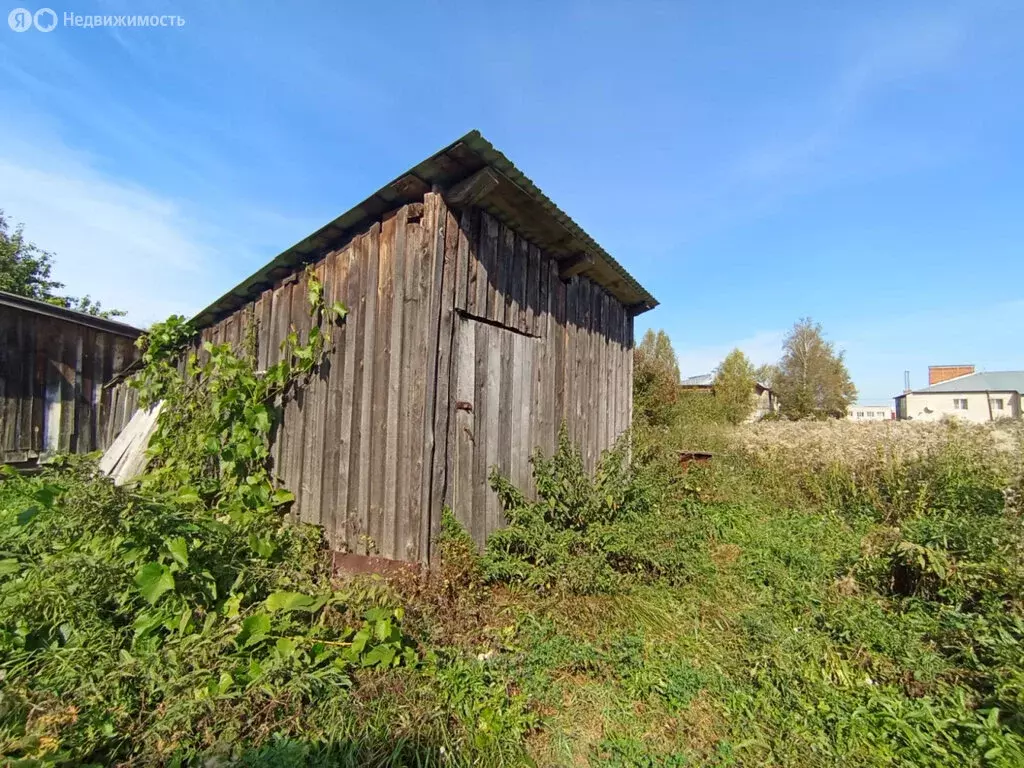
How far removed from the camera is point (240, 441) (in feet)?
15.1

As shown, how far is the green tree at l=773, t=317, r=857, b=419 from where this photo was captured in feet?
89.6

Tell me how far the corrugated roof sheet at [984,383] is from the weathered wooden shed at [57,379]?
57.3m

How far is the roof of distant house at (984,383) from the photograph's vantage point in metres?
40.4

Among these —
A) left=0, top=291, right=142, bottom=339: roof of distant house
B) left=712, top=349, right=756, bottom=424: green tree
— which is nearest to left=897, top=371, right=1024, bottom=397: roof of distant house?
left=712, top=349, right=756, bottom=424: green tree

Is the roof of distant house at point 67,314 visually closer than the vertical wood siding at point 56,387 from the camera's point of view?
Yes

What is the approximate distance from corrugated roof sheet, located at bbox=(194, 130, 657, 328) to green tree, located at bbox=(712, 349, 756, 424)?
13.6m

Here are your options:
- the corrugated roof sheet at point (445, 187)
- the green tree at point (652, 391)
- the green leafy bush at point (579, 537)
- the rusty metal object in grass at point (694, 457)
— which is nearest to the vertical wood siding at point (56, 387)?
the corrugated roof sheet at point (445, 187)

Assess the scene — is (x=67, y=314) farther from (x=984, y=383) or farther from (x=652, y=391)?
(x=984, y=383)

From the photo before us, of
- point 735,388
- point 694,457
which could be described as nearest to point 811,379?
point 735,388

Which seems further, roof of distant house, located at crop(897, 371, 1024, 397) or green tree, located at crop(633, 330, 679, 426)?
roof of distant house, located at crop(897, 371, 1024, 397)

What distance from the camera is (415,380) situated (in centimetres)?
384

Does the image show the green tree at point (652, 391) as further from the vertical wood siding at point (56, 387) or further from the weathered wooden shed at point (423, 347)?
the vertical wood siding at point (56, 387)

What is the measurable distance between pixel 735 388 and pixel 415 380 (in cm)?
2070

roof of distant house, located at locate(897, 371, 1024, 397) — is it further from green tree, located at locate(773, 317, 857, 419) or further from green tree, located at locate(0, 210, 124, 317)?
green tree, located at locate(0, 210, 124, 317)
